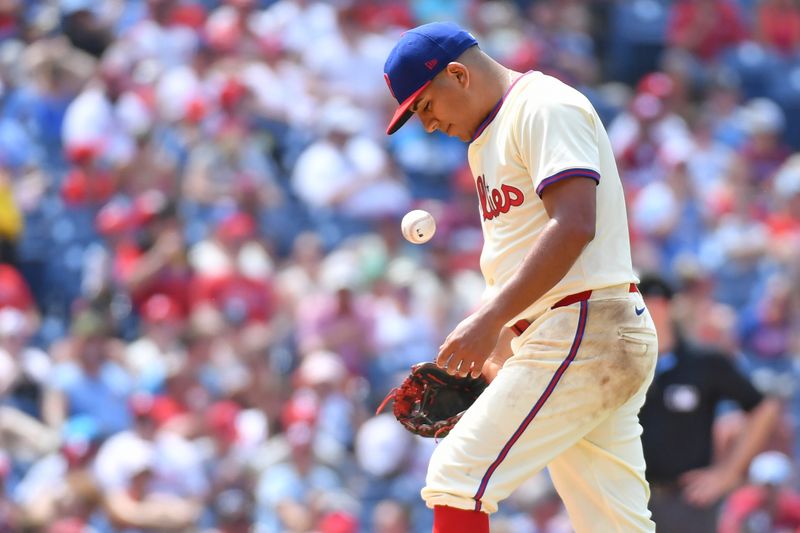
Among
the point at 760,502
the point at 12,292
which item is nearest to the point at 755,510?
the point at 760,502

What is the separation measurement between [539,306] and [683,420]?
9.77ft

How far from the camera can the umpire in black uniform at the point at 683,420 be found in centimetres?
686

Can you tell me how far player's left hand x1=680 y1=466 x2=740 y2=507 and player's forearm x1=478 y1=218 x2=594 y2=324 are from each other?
3.32 m

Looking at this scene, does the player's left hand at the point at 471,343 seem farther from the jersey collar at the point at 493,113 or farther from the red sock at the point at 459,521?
the jersey collar at the point at 493,113

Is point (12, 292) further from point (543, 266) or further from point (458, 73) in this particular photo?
point (543, 266)

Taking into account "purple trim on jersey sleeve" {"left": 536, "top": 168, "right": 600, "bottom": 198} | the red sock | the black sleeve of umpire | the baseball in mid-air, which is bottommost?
the black sleeve of umpire

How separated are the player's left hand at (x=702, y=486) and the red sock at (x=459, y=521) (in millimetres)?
3136

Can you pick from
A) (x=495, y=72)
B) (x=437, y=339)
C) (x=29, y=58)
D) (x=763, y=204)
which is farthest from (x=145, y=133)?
(x=495, y=72)

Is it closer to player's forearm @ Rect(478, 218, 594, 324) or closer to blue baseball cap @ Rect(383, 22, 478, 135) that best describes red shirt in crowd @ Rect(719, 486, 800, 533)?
player's forearm @ Rect(478, 218, 594, 324)

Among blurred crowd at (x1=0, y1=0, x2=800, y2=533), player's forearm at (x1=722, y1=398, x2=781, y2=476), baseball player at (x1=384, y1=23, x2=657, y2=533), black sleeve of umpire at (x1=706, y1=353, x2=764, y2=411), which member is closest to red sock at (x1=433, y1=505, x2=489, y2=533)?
baseball player at (x1=384, y1=23, x2=657, y2=533)

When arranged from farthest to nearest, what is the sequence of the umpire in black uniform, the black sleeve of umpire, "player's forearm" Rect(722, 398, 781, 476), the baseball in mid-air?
"player's forearm" Rect(722, 398, 781, 476)
the black sleeve of umpire
the umpire in black uniform
the baseball in mid-air

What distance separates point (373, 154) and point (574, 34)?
14.6 feet

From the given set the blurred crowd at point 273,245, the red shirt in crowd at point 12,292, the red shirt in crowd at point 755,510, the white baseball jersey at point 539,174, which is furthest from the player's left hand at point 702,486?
the red shirt in crowd at point 12,292

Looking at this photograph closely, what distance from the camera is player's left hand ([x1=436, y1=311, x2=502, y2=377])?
389 centimetres
